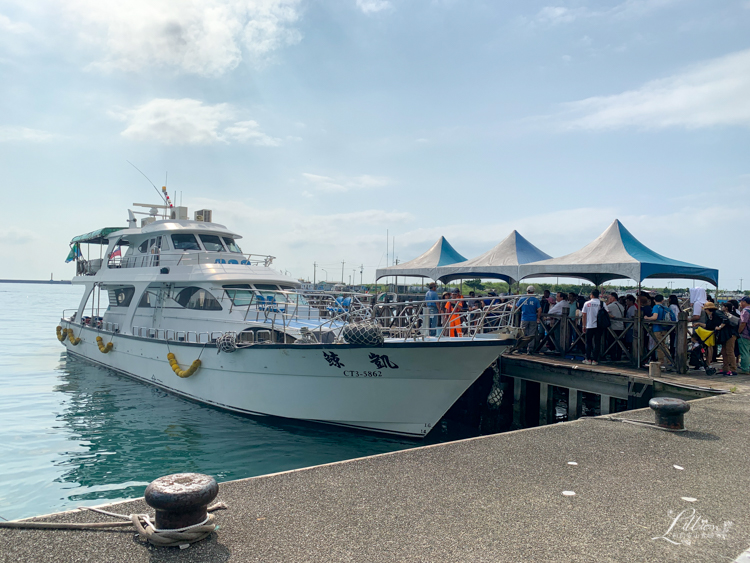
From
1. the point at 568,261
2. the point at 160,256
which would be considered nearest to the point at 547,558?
the point at 568,261

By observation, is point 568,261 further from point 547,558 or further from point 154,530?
point 154,530

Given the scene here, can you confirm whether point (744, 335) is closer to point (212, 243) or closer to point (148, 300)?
point (212, 243)

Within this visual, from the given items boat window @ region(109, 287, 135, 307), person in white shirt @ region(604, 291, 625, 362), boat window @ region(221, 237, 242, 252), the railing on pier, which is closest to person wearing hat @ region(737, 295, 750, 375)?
the railing on pier

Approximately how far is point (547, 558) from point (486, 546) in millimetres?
420

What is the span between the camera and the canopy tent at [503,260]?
50.8 feet

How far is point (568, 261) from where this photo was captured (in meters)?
13.4

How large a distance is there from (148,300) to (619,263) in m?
13.6

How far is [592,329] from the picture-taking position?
10875mm

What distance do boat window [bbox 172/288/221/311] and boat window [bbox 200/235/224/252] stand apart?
172cm

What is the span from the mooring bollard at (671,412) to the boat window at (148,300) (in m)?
13.6

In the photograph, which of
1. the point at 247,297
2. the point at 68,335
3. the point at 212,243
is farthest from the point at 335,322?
the point at 68,335

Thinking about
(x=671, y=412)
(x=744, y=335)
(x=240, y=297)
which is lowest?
(x=671, y=412)

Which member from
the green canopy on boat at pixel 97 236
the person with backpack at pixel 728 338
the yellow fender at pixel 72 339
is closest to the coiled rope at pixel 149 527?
the person with backpack at pixel 728 338

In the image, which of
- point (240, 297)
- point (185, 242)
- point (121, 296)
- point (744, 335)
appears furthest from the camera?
point (121, 296)
